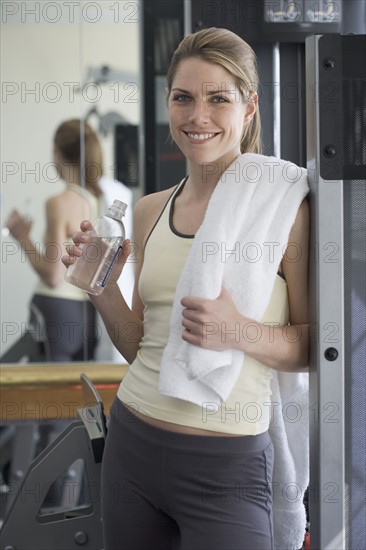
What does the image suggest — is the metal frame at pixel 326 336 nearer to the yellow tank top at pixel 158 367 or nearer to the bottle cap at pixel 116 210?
the yellow tank top at pixel 158 367

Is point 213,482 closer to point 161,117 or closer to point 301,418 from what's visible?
point 301,418

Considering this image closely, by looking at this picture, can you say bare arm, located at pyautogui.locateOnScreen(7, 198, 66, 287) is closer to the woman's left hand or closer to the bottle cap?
the bottle cap

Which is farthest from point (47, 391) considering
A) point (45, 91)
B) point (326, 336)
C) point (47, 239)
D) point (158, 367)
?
point (326, 336)

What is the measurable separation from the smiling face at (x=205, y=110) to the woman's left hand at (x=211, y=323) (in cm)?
25

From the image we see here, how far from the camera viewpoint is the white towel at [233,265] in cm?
132

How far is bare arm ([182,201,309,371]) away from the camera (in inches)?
51.3

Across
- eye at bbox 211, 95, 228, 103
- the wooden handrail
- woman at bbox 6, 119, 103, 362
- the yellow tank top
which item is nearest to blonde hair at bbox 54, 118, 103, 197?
woman at bbox 6, 119, 103, 362

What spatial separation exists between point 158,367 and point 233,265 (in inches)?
8.5

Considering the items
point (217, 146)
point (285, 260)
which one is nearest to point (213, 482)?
point (285, 260)

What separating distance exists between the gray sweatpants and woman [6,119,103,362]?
1823 mm

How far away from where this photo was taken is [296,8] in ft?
7.23

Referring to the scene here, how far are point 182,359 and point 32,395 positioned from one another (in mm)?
1639

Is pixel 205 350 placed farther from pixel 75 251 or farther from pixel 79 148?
pixel 79 148

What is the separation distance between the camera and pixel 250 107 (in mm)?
1465
